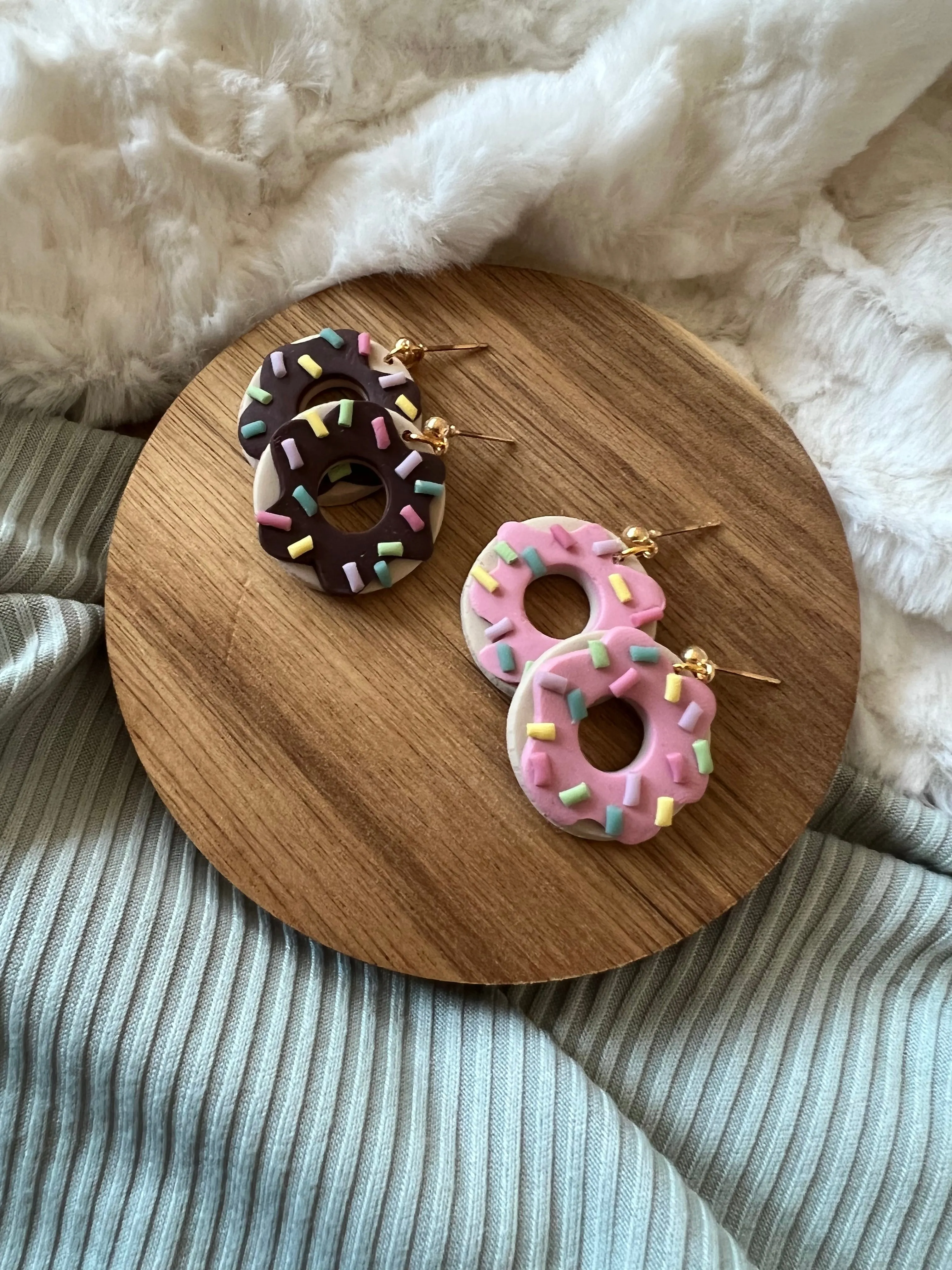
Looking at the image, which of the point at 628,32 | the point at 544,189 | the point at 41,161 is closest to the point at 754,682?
the point at 544,189

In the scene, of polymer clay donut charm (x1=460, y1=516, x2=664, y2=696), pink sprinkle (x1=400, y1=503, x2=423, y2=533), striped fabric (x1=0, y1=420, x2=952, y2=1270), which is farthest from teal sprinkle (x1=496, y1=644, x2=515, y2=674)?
striped fabric (x1=0, y1=420, x2=952, y2=1270)

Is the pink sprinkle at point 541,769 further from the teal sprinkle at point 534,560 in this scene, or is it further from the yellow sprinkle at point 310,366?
the yellow sprinkle at point 310,366

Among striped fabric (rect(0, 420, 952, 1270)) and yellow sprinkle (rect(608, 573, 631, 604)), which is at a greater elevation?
yellow sprinkle (rect(608, 573, 631, 604))

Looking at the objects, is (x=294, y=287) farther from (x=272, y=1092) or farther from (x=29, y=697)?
(x=272, y=1092)

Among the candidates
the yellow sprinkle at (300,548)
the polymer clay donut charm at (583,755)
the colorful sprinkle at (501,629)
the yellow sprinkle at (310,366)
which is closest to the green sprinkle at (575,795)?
the polymer clay donut charm at (583,755)

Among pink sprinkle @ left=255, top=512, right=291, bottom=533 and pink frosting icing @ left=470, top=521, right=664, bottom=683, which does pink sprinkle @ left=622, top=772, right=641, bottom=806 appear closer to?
pink frosting icing @ left=470, top=521, right=664, bottom=683

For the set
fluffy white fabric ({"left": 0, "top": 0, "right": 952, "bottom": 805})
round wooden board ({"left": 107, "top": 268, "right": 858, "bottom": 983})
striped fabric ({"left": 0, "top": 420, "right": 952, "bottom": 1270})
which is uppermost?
fluffy white fabric ({"left": 0, "top": 0, "right": 952, "bottom": 805})
